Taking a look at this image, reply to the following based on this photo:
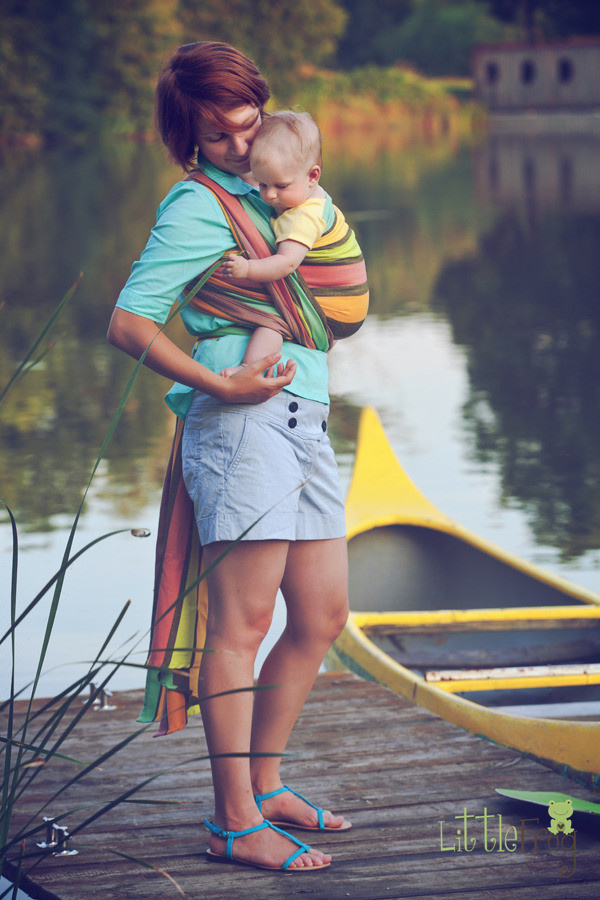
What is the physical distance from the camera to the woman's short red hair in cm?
228

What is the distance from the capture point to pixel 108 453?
7559mm

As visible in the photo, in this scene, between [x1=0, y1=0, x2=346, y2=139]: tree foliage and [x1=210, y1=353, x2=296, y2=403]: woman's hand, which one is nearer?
[x1=210, y1=353, x2=296, y2=403]: woman's hand

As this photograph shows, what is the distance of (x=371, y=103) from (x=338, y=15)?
6678 millimetres

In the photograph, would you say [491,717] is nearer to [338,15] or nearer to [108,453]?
[108,453]

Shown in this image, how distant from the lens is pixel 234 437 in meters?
2.37

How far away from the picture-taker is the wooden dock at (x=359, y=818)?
2375mm

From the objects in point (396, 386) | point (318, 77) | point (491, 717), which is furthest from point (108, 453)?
point (318, 77)

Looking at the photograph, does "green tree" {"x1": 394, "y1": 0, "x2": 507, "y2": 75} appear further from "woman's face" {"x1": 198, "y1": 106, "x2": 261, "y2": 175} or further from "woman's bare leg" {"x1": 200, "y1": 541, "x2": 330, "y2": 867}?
"woman's bare leg" {"x1": 200, "y1": 541, "x2": 330, "y2": 867}

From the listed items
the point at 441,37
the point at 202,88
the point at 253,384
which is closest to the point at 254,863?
the point at 253,384

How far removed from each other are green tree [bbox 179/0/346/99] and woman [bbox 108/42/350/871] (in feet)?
151

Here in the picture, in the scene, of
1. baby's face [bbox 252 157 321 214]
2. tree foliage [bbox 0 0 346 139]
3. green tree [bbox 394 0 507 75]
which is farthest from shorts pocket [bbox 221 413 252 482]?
green tree [bbox 394 0 507 75]

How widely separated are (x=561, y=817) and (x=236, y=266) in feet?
3.93

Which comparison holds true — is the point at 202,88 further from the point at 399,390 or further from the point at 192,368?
the point at 399,390

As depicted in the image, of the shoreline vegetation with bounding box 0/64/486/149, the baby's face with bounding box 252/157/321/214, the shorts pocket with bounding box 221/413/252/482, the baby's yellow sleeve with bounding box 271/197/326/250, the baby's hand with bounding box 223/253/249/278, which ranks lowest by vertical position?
the shorts pocket with bounding box 221/413/252/482
